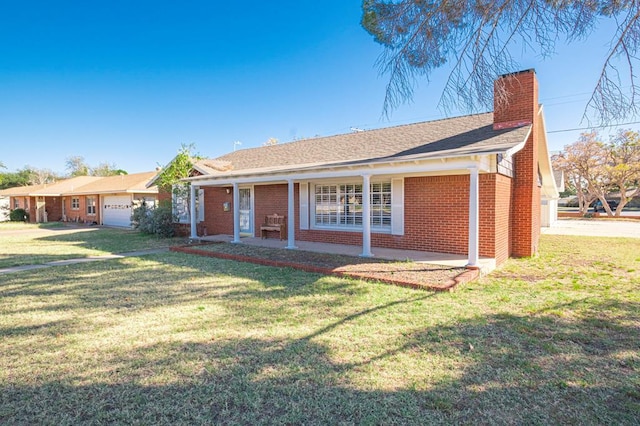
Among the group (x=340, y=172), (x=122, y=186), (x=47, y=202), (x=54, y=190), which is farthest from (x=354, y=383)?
(x=47, y=202)

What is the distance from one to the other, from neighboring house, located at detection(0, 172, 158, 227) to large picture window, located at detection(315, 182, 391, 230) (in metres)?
15.2

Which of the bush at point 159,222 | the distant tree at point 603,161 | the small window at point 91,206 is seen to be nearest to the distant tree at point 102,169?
the small window at point 91,206

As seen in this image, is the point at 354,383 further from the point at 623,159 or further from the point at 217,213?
the point at 623,159

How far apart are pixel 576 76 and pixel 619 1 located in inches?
40.7

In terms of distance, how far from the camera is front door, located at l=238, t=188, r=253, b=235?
14.4m

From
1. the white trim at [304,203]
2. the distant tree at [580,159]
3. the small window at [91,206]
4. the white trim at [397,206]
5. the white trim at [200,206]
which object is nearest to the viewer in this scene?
the white trim at [397,206]

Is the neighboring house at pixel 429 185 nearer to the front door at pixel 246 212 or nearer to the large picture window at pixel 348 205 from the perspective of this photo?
the large picture window at pixel 348 205

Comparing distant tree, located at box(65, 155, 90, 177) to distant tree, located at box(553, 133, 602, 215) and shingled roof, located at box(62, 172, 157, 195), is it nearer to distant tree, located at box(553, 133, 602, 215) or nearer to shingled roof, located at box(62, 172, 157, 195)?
shingled roof, located at box(62, 172, 157, 195)

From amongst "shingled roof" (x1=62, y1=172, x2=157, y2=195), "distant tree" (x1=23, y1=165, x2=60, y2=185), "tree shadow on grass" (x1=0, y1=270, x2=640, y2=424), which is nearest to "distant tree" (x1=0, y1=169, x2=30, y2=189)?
"distant tree" (x1=23, y1=165, x2=60, y2=185)

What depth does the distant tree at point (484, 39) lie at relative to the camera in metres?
4.40

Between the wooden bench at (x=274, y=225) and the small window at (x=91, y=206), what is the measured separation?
72.3 ft

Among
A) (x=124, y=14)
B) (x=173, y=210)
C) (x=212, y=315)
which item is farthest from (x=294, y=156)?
(x=212, y=315)

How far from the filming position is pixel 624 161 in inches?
1142

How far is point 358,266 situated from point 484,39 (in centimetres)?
517
